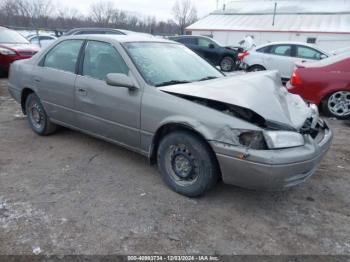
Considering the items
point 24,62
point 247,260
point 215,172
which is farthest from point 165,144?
point 24,62

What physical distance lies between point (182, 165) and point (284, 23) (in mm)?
30141

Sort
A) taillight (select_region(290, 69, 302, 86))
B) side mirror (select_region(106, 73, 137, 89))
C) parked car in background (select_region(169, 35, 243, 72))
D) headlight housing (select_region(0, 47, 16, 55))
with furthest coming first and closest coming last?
parked car in background (select_region(169, 35, 243, 72))
headlight housing (select_region(0, 47, 16, 55))
taillight (select_region(290, 69, 302, 86))
side mirror (select_region(106, 73, 137, 89))

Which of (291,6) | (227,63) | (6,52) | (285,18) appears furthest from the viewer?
(291,6)

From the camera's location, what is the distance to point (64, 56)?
4359 mm

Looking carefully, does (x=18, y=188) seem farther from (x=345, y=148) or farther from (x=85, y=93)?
(x=345, y=148)

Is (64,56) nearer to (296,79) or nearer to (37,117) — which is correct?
(37,117)

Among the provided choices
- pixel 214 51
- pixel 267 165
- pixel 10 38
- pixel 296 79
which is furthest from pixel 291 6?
pixel 267 165

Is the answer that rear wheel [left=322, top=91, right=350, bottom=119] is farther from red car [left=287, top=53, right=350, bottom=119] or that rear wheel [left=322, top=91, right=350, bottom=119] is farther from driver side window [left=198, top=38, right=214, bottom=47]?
driver side window [left=198, top=38, right=214, bottom=47]

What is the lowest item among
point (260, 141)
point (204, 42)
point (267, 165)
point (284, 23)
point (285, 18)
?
point (267, 165)

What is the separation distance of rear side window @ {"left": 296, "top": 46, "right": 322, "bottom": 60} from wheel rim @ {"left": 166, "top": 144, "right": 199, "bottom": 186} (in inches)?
329

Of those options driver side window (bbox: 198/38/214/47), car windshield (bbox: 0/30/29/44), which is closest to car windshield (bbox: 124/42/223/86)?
car windshield (bbox: 0/30/29/44)

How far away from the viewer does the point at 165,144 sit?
3270 millimetres

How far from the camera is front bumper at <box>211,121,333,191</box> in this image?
2.67m

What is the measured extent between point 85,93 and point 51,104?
0.84m
